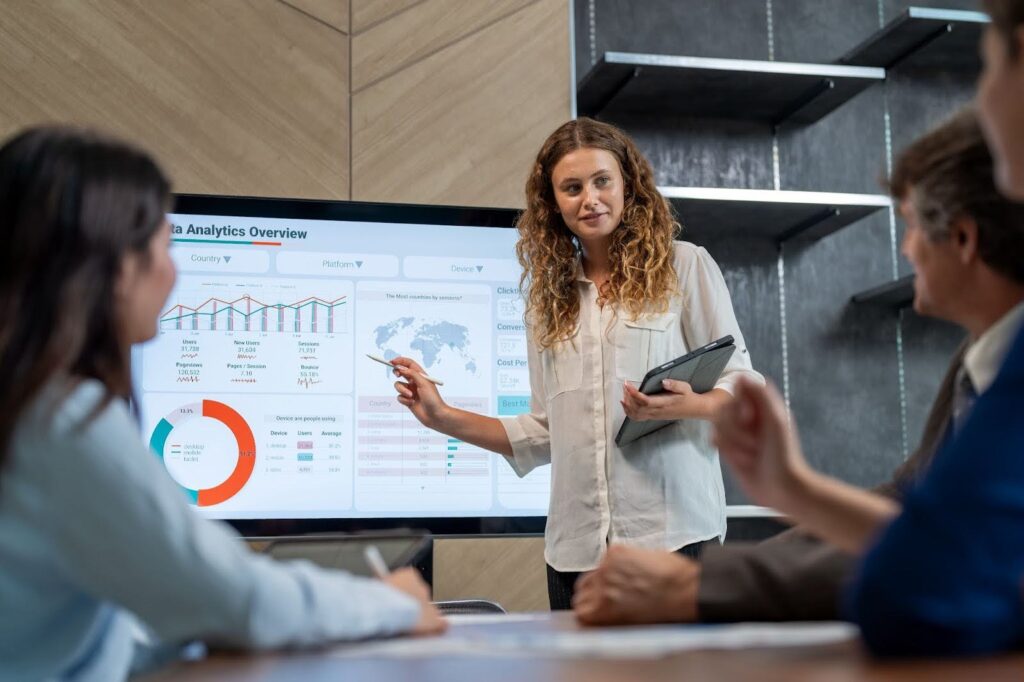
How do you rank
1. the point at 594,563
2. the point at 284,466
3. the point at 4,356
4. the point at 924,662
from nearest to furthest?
the point at 924,662, the point at 4,356, the point at 594,563, the point at 284,466

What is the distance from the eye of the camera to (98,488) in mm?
851

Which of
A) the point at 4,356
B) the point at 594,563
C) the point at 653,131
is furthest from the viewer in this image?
the point at 653,131

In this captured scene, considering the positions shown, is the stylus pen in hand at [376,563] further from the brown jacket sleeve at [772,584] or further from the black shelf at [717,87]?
the black shelf at [717,87]

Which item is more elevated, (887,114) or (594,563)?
(887,114)

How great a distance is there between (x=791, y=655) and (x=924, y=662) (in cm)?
11

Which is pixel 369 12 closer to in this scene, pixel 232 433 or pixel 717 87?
pixel 717 87

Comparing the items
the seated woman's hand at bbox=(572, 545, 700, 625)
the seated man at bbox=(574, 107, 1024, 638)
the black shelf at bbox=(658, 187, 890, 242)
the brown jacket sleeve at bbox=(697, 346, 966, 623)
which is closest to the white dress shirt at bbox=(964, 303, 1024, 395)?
the seated man at bbox=(574, 107, 1024, 638)

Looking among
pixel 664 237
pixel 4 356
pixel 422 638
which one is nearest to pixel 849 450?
pixel 664 237

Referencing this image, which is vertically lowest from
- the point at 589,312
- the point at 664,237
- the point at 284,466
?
the point at 284,466

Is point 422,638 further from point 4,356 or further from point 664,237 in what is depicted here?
point 664,237

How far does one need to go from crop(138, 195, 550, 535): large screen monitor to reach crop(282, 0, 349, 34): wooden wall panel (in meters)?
0.53

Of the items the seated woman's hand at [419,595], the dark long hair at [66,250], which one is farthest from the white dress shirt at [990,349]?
the dark long hair at [66,250]

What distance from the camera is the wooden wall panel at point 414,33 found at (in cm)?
308

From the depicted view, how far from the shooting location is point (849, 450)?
336 centimetres
